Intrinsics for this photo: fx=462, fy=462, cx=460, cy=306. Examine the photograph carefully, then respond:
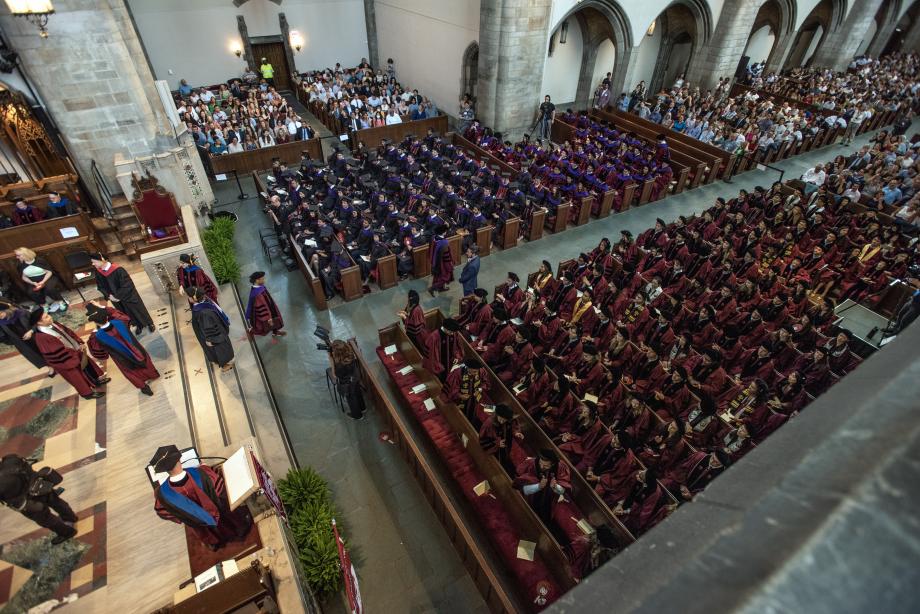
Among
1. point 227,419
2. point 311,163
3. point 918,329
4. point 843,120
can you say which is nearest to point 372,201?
point 311,163

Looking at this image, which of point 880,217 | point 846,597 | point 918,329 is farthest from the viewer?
point 880,217

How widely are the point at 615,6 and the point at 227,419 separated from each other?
63.2ft

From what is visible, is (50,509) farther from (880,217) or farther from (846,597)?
(880,217)

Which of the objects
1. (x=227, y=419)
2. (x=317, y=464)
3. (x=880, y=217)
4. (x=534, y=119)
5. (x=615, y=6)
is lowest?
(x=317, y=464)

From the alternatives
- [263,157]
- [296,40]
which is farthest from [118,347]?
[296,40]

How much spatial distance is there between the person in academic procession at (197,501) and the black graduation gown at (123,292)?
4070 mm

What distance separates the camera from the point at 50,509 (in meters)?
5.38

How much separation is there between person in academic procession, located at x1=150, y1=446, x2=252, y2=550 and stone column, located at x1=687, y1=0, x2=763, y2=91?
23.6m

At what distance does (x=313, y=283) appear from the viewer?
9711mm

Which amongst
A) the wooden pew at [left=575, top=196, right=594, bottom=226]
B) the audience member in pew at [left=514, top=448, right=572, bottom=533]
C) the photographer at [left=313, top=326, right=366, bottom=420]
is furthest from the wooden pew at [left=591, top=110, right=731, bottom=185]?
the photographer at [left=313, top=326, right=366, bottom=420]

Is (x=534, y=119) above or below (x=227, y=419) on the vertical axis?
above

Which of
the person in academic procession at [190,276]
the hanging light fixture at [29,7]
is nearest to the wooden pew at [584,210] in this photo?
the person in academic procession at [190,276]

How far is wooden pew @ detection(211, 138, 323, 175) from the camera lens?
15.0 meters

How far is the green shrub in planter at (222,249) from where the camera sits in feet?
33.6
